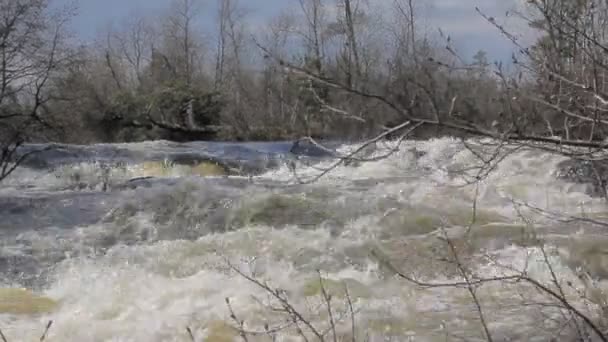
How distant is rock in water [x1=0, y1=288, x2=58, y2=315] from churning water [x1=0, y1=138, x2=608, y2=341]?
0.02 metres

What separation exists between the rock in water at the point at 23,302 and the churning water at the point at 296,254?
0.06 ft

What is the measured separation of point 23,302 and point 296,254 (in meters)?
2.18

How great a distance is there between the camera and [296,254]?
21.5 ft

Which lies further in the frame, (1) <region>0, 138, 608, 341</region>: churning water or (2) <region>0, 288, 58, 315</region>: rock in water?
(2) <region>0, 288, 58, 315</region>: rock in water

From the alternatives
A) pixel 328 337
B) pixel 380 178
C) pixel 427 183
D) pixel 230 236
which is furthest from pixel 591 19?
pixel 380 178

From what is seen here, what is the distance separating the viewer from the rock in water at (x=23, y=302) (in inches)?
210

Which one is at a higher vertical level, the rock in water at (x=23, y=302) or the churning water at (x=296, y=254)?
the churning water at (x=296, y=254)

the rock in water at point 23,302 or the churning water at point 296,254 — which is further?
the rock in water at point 23,302

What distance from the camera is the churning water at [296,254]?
4676 millimetres

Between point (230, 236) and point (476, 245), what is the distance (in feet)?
7.41

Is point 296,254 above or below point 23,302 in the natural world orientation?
above

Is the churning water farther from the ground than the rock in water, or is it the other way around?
the churning water

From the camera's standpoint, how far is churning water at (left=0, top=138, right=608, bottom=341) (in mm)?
4676

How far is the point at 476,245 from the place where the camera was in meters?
6.82
